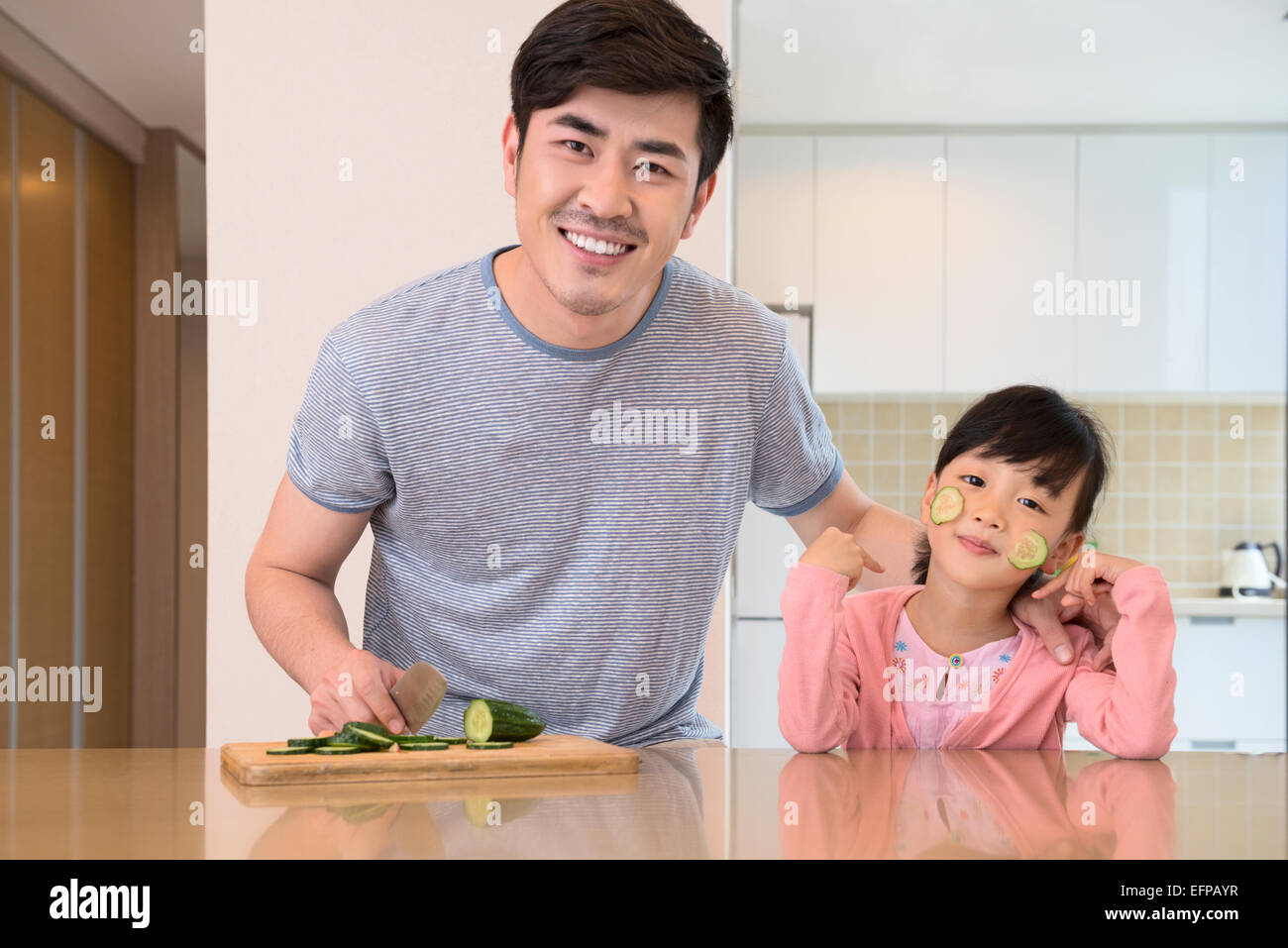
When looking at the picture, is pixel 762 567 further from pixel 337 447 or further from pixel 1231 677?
pixel 337 447

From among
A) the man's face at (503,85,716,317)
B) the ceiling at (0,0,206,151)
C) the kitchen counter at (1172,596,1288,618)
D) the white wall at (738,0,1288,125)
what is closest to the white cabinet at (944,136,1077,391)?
the white wall at (738,0,1288,125)

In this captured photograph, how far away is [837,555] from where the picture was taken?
118 cm

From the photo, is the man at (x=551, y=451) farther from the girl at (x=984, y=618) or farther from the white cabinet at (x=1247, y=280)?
the white cabinet at (x=1247, y=280)

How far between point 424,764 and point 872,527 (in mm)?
724

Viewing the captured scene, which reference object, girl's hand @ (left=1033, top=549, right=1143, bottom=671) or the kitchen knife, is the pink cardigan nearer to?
girl's hand @ (left=1033, top=549, right=1143, bottom=671)

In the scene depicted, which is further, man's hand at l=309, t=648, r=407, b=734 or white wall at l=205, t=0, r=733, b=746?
white wall at l=205, t=0, r=733, b=746

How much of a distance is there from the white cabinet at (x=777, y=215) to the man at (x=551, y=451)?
2417 mm

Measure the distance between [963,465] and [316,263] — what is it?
1.37 metres

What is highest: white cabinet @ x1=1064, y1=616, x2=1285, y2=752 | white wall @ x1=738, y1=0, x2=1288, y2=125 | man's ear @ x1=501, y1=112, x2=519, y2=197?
white wall @ x1=738, y1=0, x2=1288, y2=125

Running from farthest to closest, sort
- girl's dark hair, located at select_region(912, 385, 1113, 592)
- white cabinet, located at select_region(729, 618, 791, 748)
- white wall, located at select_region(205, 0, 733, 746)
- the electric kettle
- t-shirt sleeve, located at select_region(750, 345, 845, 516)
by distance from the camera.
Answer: the electric kettle
white cabinet, located at select_region(729, 618, 791, 748)
white wall, located at select_region(205, 0, 733, 746)
t-shirt sleeve, located at select_region(750, 345, 845, 516)
girl's dark hair, located at select_region(912, 385, 1113, 592)

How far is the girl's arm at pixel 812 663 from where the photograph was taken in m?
1.15

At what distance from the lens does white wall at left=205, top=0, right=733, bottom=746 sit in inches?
85.1

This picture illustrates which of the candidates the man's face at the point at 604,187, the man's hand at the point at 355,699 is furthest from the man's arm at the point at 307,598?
the man's face at the point at 604,187
